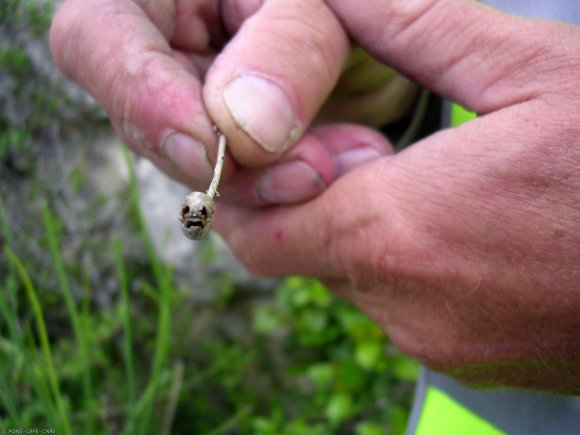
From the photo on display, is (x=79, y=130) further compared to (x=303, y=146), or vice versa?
(x=79, y=130)

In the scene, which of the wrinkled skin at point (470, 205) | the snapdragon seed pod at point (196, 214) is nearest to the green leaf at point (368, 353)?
the wrinkled skin at point (470, 205)

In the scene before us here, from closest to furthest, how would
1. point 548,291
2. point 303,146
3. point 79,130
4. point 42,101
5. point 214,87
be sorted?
point 548,291 → point 214,87 → point 303,146 → point 42,101 → point 79,130

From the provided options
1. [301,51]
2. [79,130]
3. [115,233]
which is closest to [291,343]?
[115,233]

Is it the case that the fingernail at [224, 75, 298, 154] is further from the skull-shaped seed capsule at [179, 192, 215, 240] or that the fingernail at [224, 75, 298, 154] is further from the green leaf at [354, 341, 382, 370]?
the green leaf at [354, 341, 382, 370]

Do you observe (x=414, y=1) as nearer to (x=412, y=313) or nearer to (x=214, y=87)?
(x=214, y=87)

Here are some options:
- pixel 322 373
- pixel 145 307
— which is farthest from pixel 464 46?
pixel 145 307

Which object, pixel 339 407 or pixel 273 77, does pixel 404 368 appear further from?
pixel 273 77
